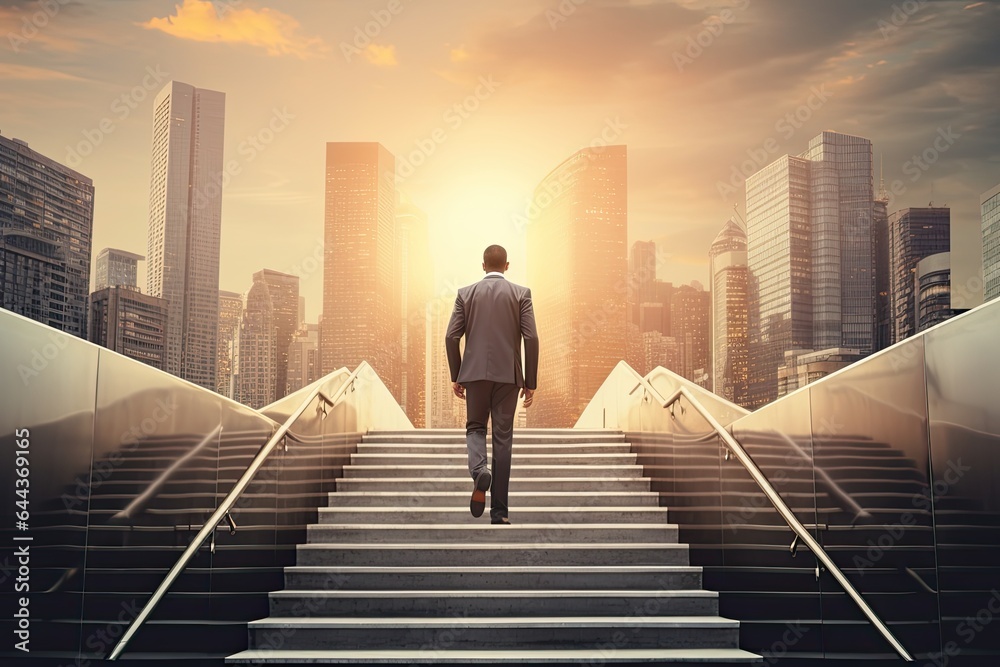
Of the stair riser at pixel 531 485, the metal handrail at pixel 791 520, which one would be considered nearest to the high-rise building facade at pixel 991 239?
the stair riser at pixel 531 485

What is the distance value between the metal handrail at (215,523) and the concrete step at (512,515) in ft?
2.70

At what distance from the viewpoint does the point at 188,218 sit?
141 m

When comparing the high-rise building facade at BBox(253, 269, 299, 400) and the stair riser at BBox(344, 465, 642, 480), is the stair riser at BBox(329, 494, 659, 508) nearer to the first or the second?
the stair riser at BBox(344, 465, 642, 480)

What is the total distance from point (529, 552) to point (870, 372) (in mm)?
2400

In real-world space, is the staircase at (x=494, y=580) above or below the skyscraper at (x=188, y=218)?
below

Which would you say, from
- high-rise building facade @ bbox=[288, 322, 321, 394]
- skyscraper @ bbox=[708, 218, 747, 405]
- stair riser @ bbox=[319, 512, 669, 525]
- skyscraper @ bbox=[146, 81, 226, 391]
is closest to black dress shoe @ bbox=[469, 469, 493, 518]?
stair riser @ bbox=[319, 512, 669, 525]

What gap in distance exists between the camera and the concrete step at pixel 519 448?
7.10 metres

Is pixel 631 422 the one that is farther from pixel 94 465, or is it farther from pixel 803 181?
pixel 803 181

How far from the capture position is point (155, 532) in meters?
3.15

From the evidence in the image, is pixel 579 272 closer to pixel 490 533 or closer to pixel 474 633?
pixel 490 533

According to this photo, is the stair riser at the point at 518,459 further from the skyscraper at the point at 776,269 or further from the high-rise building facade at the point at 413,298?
the high-rise building facade at the point at 413,298

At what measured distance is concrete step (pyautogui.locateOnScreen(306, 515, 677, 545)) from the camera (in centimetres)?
525

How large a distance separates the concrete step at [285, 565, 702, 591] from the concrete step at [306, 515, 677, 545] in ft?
1.54

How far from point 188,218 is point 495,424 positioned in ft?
482
